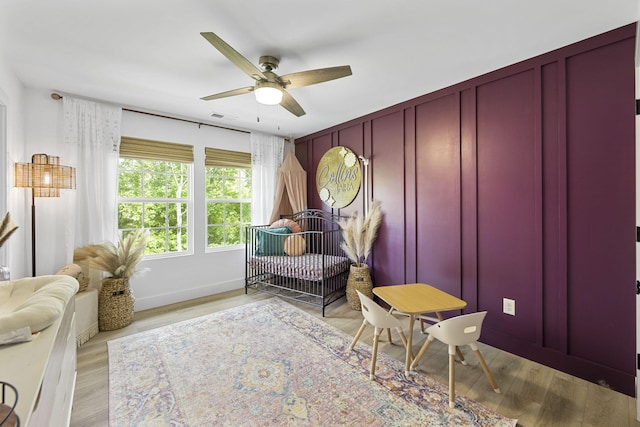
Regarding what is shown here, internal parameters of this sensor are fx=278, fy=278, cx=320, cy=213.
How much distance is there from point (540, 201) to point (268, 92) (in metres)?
2.18

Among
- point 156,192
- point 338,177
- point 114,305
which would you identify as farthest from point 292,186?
point 114,305

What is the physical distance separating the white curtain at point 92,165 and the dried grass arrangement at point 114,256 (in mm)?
109

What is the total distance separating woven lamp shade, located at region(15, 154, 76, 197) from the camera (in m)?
2.23

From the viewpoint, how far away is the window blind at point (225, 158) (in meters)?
3.63

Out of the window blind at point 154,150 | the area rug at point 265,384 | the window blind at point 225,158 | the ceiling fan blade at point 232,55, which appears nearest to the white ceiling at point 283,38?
the ceiling fan blade at point 232,55

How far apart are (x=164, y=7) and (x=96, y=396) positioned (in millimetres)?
2385

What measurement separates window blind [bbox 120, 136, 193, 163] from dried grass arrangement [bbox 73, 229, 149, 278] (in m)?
0.93

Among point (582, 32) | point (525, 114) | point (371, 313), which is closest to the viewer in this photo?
point (582, 32)

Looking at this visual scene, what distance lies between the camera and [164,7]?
5.12 feet

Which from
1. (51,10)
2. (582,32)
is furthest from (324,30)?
(582,32)

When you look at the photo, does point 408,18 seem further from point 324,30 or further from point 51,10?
point 51,10

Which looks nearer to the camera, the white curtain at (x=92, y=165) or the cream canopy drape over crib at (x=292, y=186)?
the white curtain at (x=92, y=165)

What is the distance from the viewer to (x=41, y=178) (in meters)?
2.29

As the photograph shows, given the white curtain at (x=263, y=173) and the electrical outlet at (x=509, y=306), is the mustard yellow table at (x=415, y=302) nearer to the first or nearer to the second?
the electrical outlet at (x=509, y=306)
